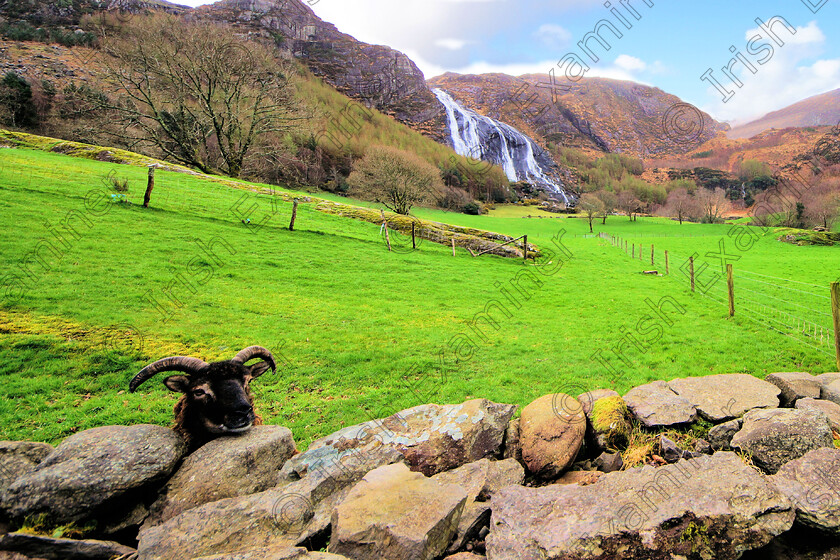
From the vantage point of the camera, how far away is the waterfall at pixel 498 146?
378ft

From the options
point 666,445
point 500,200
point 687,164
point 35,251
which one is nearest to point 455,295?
point 666,445

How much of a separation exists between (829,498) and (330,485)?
4825mm

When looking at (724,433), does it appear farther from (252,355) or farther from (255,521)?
(252,355)

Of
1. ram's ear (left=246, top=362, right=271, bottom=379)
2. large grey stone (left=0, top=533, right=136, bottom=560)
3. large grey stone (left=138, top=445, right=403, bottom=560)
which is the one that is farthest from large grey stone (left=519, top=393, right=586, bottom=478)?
large grey stone (left=0, top=533, right=136, bottom=560)

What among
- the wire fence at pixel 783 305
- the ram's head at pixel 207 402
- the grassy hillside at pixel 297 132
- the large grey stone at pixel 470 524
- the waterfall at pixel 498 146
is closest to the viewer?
the large grey stone at pixel 470 524

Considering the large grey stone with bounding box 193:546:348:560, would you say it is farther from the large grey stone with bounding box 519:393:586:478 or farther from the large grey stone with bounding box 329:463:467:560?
the large grey stone with bounding box 519:393:586:478

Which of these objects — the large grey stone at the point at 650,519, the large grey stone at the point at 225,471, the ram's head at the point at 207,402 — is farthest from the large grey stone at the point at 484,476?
the ram's head at the point at 207,402

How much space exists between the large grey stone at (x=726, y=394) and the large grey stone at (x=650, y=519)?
6.99 feet

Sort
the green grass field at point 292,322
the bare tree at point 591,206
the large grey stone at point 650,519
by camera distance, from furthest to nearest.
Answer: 1. the bare tree at point 591,206
2. the green grass field at point 292,322
3. the large grey stone at point 650,519

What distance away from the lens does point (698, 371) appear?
927 cm

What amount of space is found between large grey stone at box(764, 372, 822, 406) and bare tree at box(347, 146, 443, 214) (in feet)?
135

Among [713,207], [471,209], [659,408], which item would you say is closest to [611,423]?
[659,408]

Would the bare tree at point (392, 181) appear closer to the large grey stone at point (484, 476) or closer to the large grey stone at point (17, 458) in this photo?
the large grey stone at point (484, 476)

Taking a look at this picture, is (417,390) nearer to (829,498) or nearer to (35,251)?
(829,498)
